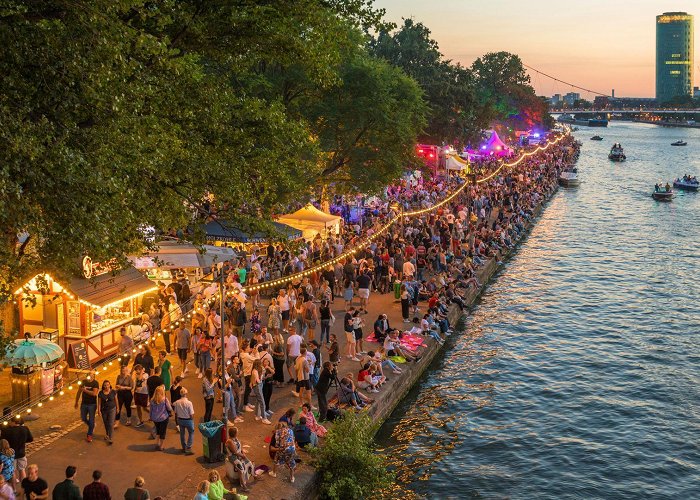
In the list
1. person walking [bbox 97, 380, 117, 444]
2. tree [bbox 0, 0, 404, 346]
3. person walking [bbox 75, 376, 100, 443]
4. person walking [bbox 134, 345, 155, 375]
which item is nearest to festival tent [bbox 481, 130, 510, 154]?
tree [bbox 0, 0, 404, 346]

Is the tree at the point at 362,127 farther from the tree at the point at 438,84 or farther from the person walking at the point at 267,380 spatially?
the tree at the point at 438,84

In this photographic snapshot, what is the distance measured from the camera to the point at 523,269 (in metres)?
42.3

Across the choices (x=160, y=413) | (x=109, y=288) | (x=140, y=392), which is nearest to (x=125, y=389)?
(x=140, y=392)

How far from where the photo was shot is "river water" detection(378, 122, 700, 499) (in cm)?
1795

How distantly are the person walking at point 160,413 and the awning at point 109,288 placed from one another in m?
3.44

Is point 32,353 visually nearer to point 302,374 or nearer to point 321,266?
point 302,374

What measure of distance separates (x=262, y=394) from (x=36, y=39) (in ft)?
27.5

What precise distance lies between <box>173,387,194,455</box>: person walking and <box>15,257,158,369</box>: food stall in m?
4.72

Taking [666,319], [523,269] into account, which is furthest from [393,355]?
[523,269]

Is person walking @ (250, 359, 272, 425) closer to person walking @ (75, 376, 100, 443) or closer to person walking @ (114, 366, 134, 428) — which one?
person walking @ (114, 366, 134, 428)

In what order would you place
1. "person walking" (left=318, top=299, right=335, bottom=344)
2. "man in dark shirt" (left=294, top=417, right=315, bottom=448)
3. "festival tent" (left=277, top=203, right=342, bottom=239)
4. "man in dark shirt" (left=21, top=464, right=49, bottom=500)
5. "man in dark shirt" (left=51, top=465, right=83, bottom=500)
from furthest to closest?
1. "festival tent" (left=277, top=203, right=342, bottom=239)
2. "person walking" (left=318, top=299, right=335, bottom=344)
3. "man in dark shirt" (left=294, top=417, right=315, bottom=448)
4. "man in dark shirt" (left=21, top=464, right=49, bottom=500)
5. "man in dark shirt" (left=51, top=465, right=83, bottom=500)

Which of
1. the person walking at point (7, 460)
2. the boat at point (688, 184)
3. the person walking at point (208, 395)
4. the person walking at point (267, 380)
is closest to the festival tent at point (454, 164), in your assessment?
the boat at point (688, 184)

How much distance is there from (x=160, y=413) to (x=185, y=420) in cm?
53

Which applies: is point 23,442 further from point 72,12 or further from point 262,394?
point 72,12
